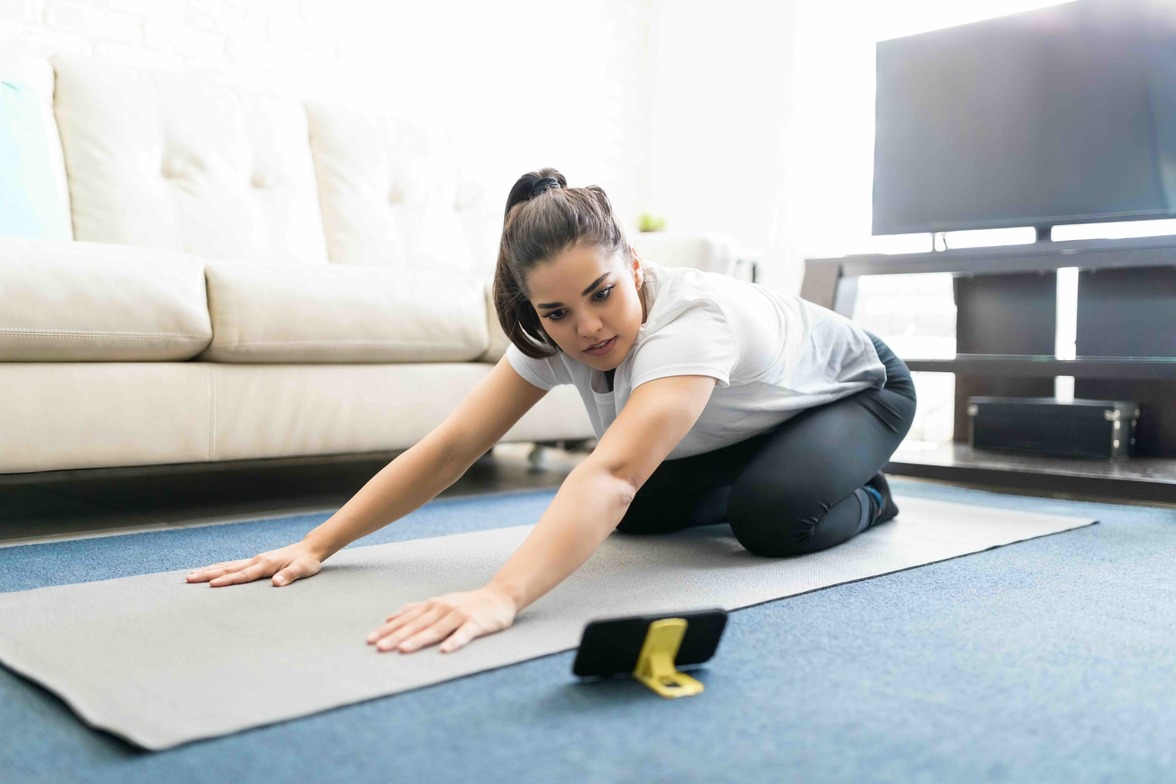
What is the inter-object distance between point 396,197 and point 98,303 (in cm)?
126

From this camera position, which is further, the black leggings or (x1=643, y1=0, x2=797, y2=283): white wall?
(x1=643, y1=0, x2=797, y2=283): white wall

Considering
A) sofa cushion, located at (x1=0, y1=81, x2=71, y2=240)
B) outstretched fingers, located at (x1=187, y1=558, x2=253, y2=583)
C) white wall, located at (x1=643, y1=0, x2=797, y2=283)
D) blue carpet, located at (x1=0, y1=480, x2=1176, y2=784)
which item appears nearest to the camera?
blue carpet, located at (x1=0, y1=480, x2=1176, y2=784)

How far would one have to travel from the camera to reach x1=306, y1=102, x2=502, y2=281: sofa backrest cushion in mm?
2643

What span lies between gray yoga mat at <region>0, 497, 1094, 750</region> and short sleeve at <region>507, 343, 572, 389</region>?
26 cm

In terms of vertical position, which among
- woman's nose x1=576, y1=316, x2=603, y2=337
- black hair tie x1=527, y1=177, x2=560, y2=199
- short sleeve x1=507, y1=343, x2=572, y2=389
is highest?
black hair tie x1=527, y1=177, x2=560, y2=199

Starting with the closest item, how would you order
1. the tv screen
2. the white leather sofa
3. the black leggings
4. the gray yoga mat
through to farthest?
the gray yoga mat, the black leggings, the white leather sofa, the tv screen

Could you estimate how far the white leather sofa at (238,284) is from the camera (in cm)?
161

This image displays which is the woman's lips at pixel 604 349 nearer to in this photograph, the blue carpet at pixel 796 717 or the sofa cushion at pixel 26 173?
the blue carpet at pixel 796 717

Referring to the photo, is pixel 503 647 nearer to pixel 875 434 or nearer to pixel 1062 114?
pixel 875 434

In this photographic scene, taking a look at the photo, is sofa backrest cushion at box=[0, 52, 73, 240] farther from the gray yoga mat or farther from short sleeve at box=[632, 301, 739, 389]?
short sleeve at box=[632, 301, 739, 389]

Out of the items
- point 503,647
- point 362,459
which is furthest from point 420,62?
point 503,647

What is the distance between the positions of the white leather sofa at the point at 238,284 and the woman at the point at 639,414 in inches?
20.4

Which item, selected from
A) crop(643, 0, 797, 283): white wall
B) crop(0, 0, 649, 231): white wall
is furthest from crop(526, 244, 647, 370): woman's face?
crop(643, 0, 797, 283): white wall

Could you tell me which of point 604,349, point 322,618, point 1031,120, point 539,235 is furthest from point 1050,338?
point 322,618
